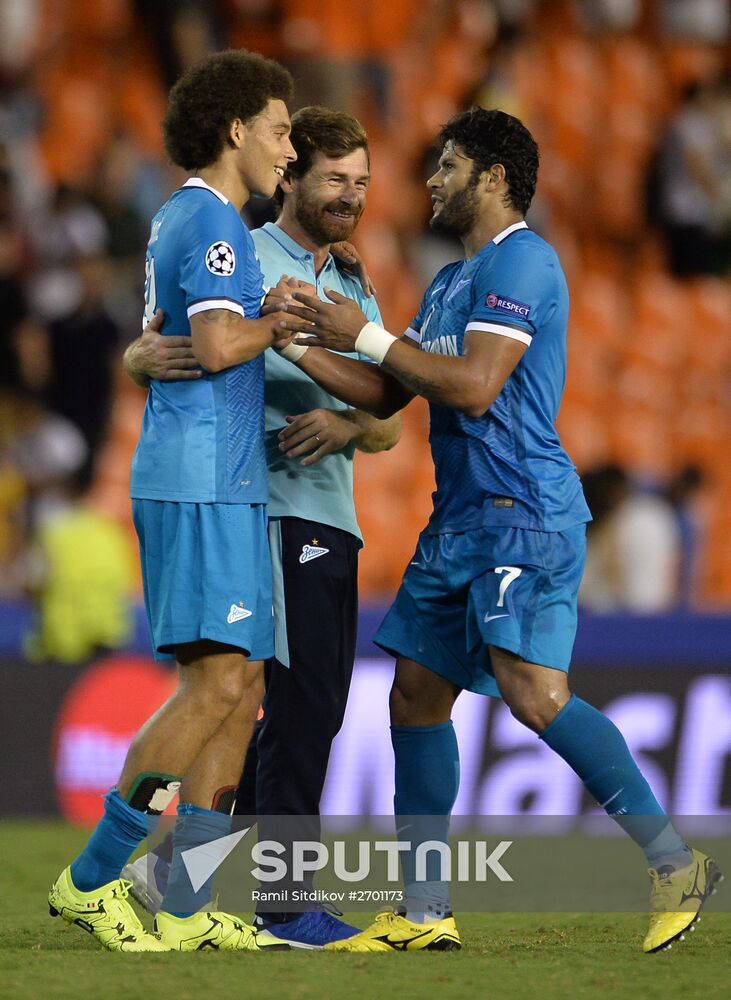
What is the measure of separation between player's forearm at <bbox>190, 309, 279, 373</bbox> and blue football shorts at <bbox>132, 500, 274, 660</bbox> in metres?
0.36

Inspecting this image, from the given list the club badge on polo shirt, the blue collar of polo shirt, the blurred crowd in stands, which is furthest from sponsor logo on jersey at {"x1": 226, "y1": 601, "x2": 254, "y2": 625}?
the blurred crowd in stands

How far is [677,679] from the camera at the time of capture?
7539mm

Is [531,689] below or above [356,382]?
below

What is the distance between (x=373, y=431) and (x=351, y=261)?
53 centimetres

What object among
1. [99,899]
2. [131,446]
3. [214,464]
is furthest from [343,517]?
[131,446]

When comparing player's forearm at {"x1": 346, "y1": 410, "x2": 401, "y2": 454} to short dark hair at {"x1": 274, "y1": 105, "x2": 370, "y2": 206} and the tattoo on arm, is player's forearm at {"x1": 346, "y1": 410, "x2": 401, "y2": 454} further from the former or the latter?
short dark hair at {"x1": 274, "y1": 105, "x2": 370, "y2": 206}

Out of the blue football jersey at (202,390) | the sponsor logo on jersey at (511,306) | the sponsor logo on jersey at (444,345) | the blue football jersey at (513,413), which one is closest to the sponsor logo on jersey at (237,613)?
the blue football jersey at (202,390)

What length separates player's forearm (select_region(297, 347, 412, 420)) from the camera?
4281 millimetres

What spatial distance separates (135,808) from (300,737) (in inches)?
21.6

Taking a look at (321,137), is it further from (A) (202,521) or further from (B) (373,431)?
(A) (202,521)

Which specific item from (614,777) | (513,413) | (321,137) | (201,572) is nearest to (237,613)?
(201,572)

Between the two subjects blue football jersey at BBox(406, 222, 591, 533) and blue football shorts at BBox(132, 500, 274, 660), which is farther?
blue football jersey at BBox(406, 222, 591, 533)

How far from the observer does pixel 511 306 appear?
13.5ft

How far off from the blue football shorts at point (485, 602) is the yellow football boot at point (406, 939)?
2.08 feet
